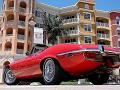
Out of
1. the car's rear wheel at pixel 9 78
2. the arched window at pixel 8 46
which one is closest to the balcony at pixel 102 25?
the arched window at pixel 8 46

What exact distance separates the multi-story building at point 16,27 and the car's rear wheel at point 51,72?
45148 millimetres

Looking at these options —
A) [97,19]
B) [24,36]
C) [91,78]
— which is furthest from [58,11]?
[91,78]

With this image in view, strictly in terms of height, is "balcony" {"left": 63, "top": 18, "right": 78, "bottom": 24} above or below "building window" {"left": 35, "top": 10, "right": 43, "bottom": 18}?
below

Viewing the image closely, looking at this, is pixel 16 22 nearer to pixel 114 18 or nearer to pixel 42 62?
pixel 114 18

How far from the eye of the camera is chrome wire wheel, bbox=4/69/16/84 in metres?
10.6

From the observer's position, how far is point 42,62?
28.4 ft

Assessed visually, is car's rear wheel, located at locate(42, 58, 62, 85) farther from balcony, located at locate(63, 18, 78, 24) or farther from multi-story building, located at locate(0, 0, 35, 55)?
balcony, located at locate(63, 18, 78, 24)

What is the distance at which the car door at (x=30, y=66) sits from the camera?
29.4 feet

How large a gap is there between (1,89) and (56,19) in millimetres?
54972

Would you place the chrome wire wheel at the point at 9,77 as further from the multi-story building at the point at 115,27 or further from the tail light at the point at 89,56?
the multi-story building at the point at 115,27

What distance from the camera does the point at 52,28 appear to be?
60.2 meters

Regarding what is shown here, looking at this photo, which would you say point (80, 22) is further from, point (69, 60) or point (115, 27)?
point (69, 60)

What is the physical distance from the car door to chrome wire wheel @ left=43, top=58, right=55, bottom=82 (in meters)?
0.46

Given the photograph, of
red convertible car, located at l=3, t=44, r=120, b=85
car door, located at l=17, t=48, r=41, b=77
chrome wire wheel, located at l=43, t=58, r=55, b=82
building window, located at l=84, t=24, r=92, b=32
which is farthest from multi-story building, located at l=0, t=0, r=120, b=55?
red convertible car, located at l=3, t=44, r=120, b=85
